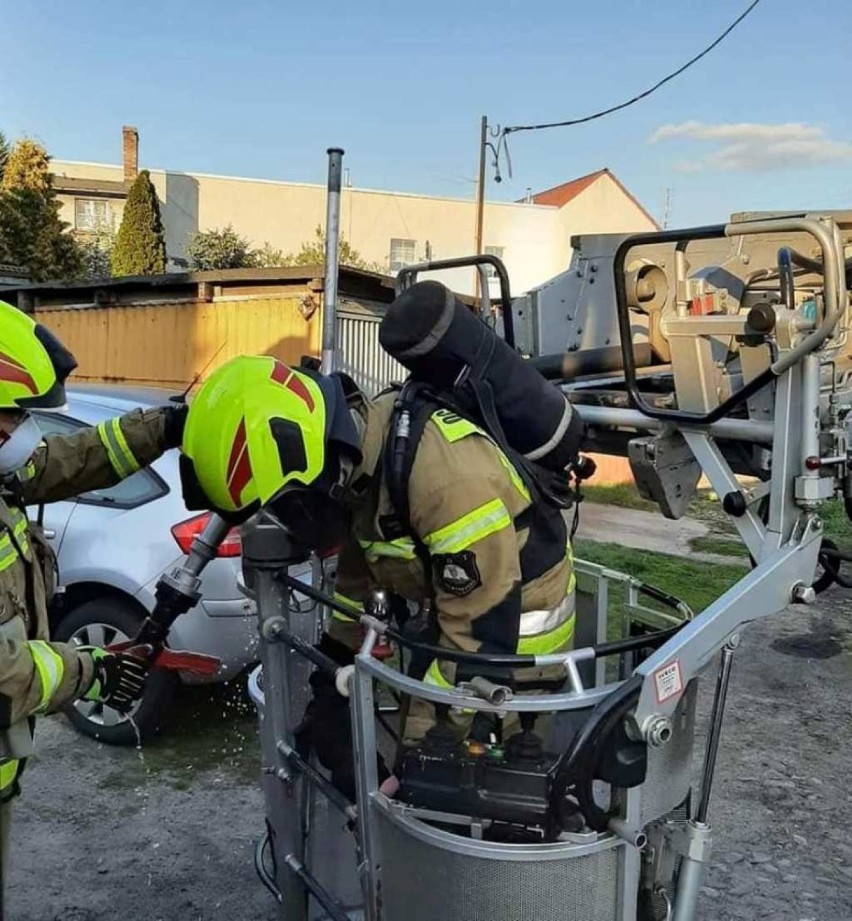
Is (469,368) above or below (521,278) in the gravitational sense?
below

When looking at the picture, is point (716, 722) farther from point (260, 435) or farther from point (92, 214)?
point (92, 214)

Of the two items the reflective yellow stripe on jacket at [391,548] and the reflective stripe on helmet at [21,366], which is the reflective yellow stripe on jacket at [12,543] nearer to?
A: the reflective stripe on helmet at [21,366]

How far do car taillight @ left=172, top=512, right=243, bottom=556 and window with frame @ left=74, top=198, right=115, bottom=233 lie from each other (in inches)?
1104

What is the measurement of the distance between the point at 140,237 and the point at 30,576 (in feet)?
79.3

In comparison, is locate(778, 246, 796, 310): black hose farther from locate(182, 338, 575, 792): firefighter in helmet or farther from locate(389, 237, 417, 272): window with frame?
locate(389, 237, 417, 272): window with frame

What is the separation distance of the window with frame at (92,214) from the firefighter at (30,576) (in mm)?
29422

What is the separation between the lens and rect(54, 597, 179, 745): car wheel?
4.20m

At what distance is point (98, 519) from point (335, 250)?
1962mm

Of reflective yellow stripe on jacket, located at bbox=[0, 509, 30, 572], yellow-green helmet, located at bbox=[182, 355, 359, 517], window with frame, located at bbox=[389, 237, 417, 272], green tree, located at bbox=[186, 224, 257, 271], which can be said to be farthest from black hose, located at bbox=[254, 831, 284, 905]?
window with frame, located at bbox=[389, 237, 417, 272]

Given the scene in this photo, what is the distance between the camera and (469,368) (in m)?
2.11

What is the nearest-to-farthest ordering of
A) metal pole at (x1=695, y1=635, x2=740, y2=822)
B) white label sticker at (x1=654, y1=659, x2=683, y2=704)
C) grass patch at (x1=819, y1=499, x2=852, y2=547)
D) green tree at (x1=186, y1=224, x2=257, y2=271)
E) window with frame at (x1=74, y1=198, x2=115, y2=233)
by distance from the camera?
1. white label sticker at (x1=654, y1=659, x2=683, y2=704)
2. metal pole at (x1=695, y1=635, x2=740, y2=822)
3. grass patch at (x1=819, y1=499, x2=852, y2=547)
4. green tree at (x1=186, y1=224, x2=257, y2=271)
5. window with frame at (x1=74, y1=198, x2=115, y2=233)

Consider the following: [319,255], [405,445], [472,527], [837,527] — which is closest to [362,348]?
[837,527]

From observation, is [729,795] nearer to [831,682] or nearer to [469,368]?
[831,682]

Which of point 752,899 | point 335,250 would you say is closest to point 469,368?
point 752,899
